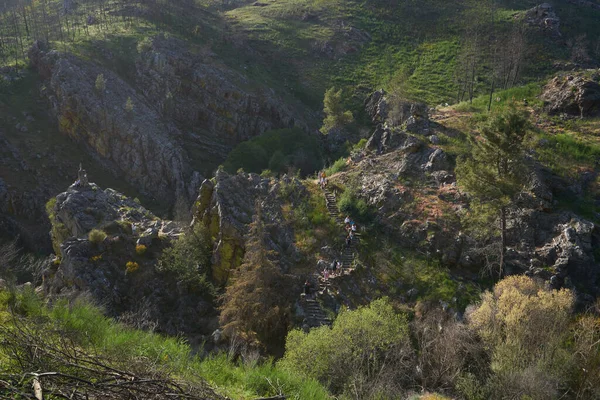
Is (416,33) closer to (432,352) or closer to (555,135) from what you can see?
(555,135)

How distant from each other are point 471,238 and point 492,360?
9.44 meters

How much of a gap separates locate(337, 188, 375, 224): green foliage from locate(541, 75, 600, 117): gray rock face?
19.4 meters

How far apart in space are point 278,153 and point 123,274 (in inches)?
1128

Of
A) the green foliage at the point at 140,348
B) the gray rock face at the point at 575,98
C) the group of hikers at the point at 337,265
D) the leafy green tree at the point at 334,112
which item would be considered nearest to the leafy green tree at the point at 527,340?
the group of hikers at the point at 337,265

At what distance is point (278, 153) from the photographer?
53.7 m

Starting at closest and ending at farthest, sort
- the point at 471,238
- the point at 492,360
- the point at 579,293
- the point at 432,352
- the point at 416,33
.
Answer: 1. the point at 492,360
2. the point at 432,352
3. the point at 579,293
4. the point at 471,238
5. the point at 416,33

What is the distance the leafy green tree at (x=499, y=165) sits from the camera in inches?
881

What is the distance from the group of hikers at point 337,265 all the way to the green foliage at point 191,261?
275 inches

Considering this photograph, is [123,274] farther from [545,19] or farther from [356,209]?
[545,19]

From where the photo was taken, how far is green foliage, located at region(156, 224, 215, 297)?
1123 inches

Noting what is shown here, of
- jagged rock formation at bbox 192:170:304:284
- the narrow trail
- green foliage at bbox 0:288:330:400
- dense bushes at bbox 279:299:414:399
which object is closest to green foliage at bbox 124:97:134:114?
jagged rock formation at bbox 192:170:304:284

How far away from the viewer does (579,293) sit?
22688 mm

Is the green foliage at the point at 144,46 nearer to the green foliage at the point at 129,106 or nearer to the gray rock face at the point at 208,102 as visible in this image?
the gray rock face at the point at 208,102

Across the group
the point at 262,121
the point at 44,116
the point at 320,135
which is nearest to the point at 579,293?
the point at 320,135
